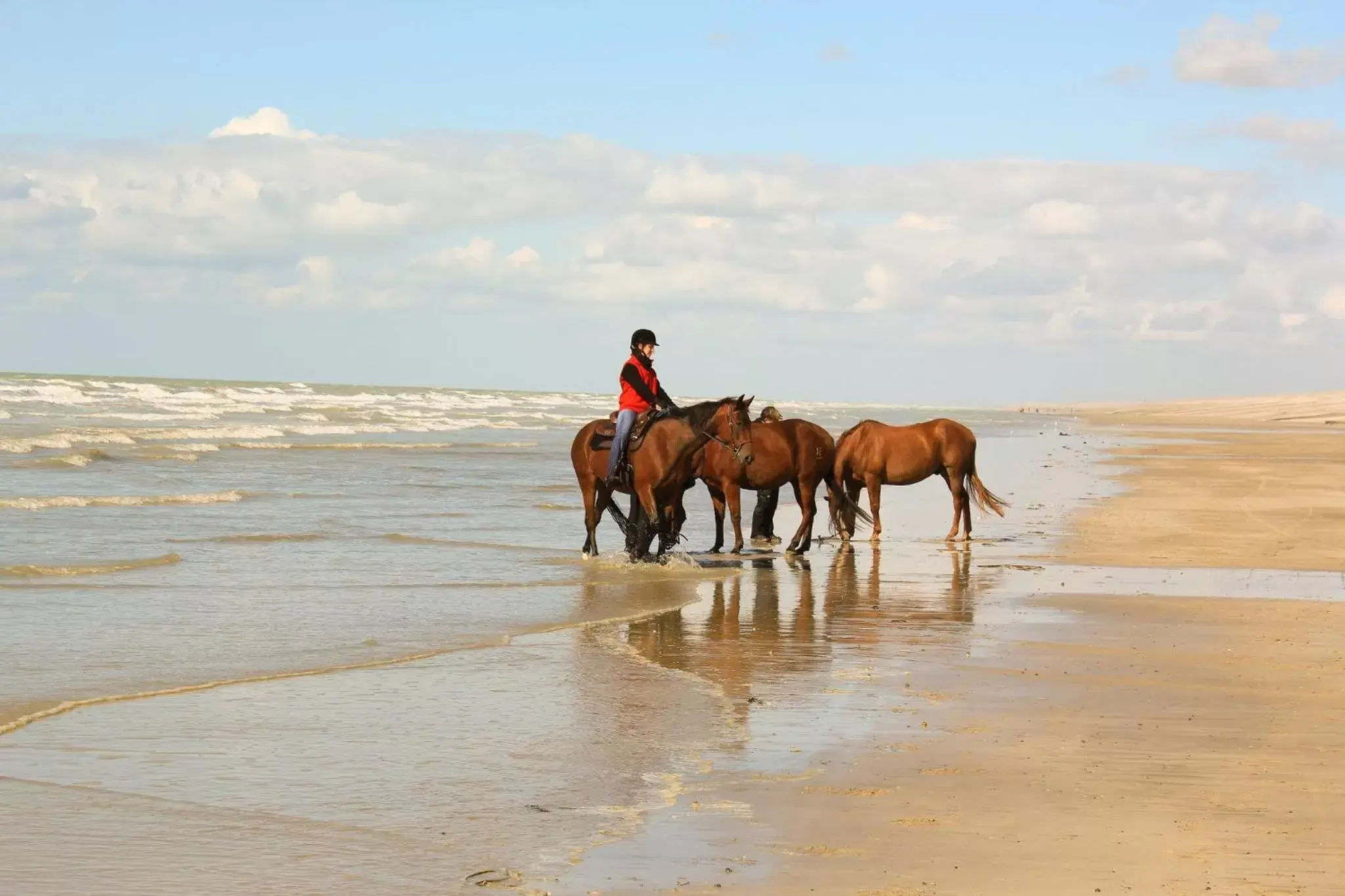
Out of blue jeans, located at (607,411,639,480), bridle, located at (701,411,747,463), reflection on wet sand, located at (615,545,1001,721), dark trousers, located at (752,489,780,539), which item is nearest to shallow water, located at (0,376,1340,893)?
reflection on wet sand, located at (615,545,1001,721)

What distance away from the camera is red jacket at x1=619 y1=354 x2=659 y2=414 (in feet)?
48.2

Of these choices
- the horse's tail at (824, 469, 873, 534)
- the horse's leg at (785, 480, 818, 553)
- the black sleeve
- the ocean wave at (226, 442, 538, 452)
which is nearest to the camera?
the black sleeve

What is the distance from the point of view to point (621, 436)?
1482cm

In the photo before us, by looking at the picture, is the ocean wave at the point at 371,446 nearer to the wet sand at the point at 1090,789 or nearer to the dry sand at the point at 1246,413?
the wet sand at the point at 1090,789

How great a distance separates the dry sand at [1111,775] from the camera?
504 centimetres

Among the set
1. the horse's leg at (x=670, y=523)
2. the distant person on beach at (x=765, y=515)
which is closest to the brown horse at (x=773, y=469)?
the distant person on beach at (x=765, y=515)

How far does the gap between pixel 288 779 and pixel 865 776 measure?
7.93 feet

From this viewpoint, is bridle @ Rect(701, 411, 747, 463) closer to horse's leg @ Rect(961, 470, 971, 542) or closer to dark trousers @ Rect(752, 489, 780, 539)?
dark trousers @ Rect(752, 489, 780, 539)

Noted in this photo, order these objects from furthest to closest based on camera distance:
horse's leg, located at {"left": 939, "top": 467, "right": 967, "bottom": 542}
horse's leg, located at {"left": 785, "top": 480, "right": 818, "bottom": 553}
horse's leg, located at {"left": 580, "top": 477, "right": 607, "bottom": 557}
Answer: horse's leg, located at {"left": 939, "top": 467, "right": 967, "bottom": 542}, horse's leg, located at {"left": 785, "top": 480, "right": 818, "bottom": 553}, horse's leg, located at {"left": 580, "top": 477, "right": 607, "bottom": 557}

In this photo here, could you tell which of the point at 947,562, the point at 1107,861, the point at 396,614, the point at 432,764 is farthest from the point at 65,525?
the point at 1107,861

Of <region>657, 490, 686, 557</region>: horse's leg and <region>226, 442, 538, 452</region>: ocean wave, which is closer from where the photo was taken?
<region>657, 490, 686, 557</region>: horse's leg

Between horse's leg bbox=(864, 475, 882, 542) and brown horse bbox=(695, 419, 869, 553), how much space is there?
1.16 metres

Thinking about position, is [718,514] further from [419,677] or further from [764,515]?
[419,677]

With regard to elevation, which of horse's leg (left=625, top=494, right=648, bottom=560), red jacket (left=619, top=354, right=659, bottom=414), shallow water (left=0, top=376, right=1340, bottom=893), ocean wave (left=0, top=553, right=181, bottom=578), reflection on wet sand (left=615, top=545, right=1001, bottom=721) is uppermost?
red jacket (left=619, top=354, right=659, bottom=414)
